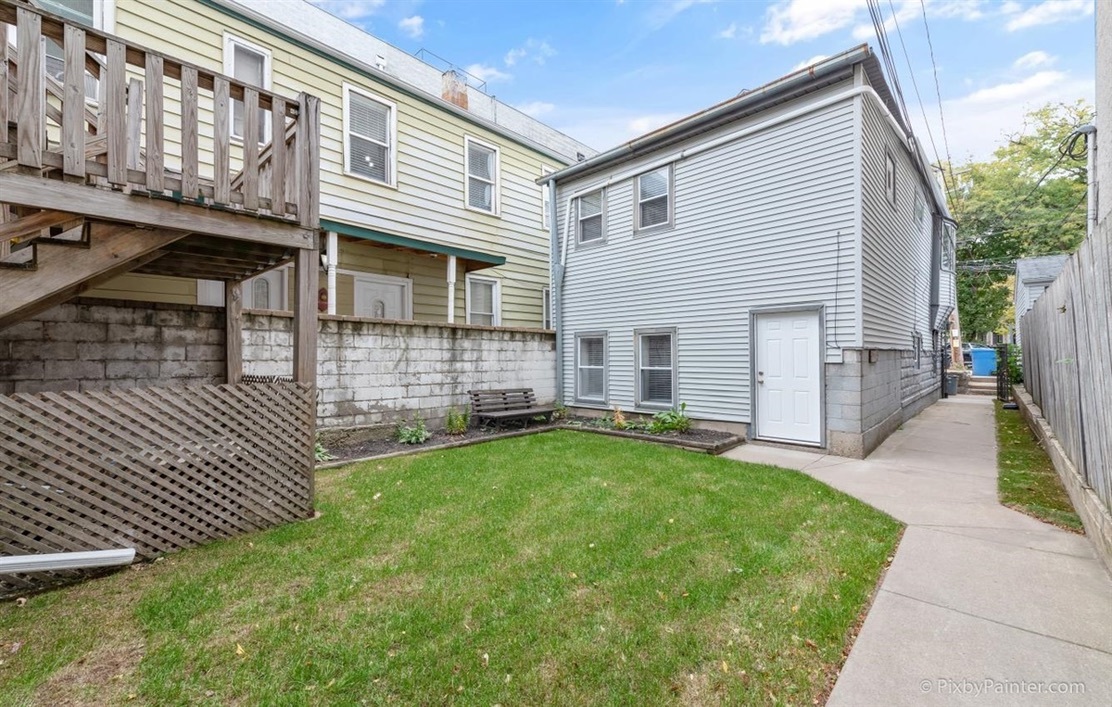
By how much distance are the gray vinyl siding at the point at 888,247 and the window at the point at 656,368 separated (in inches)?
122

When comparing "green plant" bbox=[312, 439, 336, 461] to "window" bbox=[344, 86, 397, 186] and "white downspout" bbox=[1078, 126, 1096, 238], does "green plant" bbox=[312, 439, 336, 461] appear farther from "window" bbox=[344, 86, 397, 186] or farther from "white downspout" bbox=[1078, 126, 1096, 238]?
"white downspout" bbox=[1078, 126, 1096, 238]

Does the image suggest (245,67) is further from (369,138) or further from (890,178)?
(890,178)

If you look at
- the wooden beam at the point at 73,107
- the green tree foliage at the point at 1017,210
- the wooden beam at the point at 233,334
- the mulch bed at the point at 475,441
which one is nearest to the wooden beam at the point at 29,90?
the wooden beam at the point at 73,107

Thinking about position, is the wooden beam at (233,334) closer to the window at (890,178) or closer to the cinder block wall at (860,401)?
the cinder block wall at (860,401)

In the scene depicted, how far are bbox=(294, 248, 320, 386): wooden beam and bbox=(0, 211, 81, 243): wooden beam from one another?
1419mm

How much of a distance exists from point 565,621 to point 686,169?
26.3 feet

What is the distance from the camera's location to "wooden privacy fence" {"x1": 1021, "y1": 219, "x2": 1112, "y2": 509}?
3141 mm

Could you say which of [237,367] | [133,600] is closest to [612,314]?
[237,367]

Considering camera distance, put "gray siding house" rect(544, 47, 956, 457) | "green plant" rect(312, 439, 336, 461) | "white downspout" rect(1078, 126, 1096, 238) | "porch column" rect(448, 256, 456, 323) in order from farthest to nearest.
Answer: "porch column" rect(448, 256, 456, 323)
"white downspout" rect(1078, 126, 1096, 238)
"gray siding house" rect(544, 47, 956, 457)
"green plant" rect(312, 439, 336, 461)

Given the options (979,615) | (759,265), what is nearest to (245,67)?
(759,265)

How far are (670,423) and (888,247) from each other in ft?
15.7

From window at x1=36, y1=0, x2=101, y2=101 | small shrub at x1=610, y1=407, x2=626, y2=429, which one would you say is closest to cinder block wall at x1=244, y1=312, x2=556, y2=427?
small shrub at x1=610, y1=407, x2=626, y2=429

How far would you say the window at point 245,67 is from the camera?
7.61 meters

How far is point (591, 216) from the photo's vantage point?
10312mm
